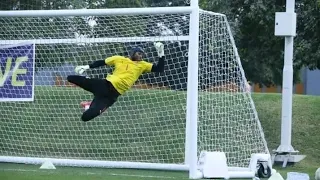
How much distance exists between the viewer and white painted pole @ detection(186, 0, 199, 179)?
12263 millimetres

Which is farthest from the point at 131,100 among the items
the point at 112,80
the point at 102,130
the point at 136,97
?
the point at 112,80

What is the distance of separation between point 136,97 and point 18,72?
2.20 metres

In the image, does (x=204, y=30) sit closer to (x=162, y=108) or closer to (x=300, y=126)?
(x=162, y=108)

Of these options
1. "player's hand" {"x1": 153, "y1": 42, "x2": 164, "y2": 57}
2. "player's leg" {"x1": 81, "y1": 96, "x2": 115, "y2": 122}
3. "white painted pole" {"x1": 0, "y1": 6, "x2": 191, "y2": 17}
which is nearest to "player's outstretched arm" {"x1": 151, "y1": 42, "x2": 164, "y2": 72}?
"player's hand" {"x1": 153, "y1": 42, "x2": 164, "y2": 57}

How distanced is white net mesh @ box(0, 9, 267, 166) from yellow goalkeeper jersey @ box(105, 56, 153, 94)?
19.1 inches

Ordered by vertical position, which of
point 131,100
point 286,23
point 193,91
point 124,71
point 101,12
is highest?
point 101,12

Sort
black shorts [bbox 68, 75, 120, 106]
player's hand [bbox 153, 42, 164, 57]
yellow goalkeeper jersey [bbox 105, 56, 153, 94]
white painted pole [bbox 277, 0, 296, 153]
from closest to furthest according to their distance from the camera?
player's hand [bbox 153, 42, 164, 57] < black shorts [bbox 68, 75, 120, 106] < yellow goalkeeper jersey [bbox 105, 56, 153, 94] < white painted pole [bbox 277, 0, 296, 153]

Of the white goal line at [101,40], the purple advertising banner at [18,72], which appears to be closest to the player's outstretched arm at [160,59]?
the white goal line at [101,40]

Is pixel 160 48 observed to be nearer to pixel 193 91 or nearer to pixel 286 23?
pixel 193 91

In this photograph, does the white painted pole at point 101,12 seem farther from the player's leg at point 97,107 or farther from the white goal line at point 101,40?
the player's leg at point 97,107

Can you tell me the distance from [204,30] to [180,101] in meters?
2.21

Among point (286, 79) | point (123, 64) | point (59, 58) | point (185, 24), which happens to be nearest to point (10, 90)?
point (59, 58)

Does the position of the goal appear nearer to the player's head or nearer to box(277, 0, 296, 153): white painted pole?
the player's head

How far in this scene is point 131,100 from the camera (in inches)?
605
